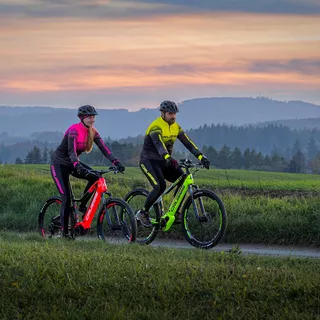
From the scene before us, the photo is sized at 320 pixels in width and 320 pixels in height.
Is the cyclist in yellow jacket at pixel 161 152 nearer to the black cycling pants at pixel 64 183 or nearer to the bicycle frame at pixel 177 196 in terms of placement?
the bicycle frame at pixel 177 196

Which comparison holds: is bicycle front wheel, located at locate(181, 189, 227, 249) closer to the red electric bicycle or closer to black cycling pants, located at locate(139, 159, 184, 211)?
black cycling pants, located at locate(139, 159, 184, 211)

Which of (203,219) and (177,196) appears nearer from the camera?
(203,219)

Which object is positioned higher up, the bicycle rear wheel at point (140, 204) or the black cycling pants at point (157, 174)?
the black cycling pants at point (157, 174)

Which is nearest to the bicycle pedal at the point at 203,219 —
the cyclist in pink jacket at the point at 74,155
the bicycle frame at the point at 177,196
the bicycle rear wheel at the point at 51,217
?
the bicycle frame at the point at 177,196

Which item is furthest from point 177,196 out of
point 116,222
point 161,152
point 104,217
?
point 104,217

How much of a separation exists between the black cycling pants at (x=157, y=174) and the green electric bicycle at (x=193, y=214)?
9 centimetres

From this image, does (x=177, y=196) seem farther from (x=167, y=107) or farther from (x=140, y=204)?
(x=140, y=204)

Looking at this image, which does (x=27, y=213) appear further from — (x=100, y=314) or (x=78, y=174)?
(x=100, y=314)

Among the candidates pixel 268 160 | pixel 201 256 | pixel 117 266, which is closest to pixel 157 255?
pixel 201 256

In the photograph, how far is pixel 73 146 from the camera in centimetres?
1195

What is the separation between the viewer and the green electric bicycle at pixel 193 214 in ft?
37.8

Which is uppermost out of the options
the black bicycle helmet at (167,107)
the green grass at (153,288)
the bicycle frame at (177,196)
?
the black bicycle helmet at (167,107)

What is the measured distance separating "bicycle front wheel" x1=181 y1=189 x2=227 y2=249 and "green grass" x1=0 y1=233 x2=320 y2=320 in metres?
2.44

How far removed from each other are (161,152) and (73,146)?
1370 millimetres
